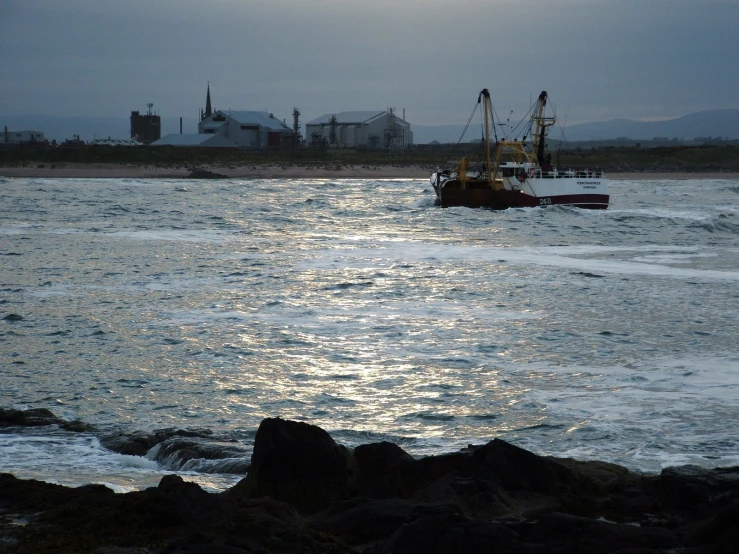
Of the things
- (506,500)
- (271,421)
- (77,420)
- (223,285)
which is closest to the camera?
(506,500)

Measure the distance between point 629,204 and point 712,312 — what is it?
1588 inches

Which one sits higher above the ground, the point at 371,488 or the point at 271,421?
the point at 271,421

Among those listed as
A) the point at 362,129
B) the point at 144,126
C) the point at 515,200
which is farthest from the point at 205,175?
the point at 144,126

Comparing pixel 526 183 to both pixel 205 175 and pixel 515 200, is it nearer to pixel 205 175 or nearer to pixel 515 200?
pixel 515 200

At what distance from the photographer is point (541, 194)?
51844 millimetres

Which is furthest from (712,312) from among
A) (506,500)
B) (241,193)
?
(241,193)

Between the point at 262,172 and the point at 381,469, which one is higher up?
the point at 262,172

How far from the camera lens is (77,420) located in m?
11.0

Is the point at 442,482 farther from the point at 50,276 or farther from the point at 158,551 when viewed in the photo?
the point at 50,276

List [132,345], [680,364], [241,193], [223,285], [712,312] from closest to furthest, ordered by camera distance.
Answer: [680,364] < [132,345] < [712,312] < [223,285] < [241,193]

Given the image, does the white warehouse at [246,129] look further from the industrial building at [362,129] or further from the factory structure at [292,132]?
the industrial building at [362,129]

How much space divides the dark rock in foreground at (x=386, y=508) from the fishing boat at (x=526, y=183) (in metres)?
43.9

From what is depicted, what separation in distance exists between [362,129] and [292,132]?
41.1 ft

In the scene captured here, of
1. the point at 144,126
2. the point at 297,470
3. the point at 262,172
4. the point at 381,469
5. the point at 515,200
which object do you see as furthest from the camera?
the point at 144,126
